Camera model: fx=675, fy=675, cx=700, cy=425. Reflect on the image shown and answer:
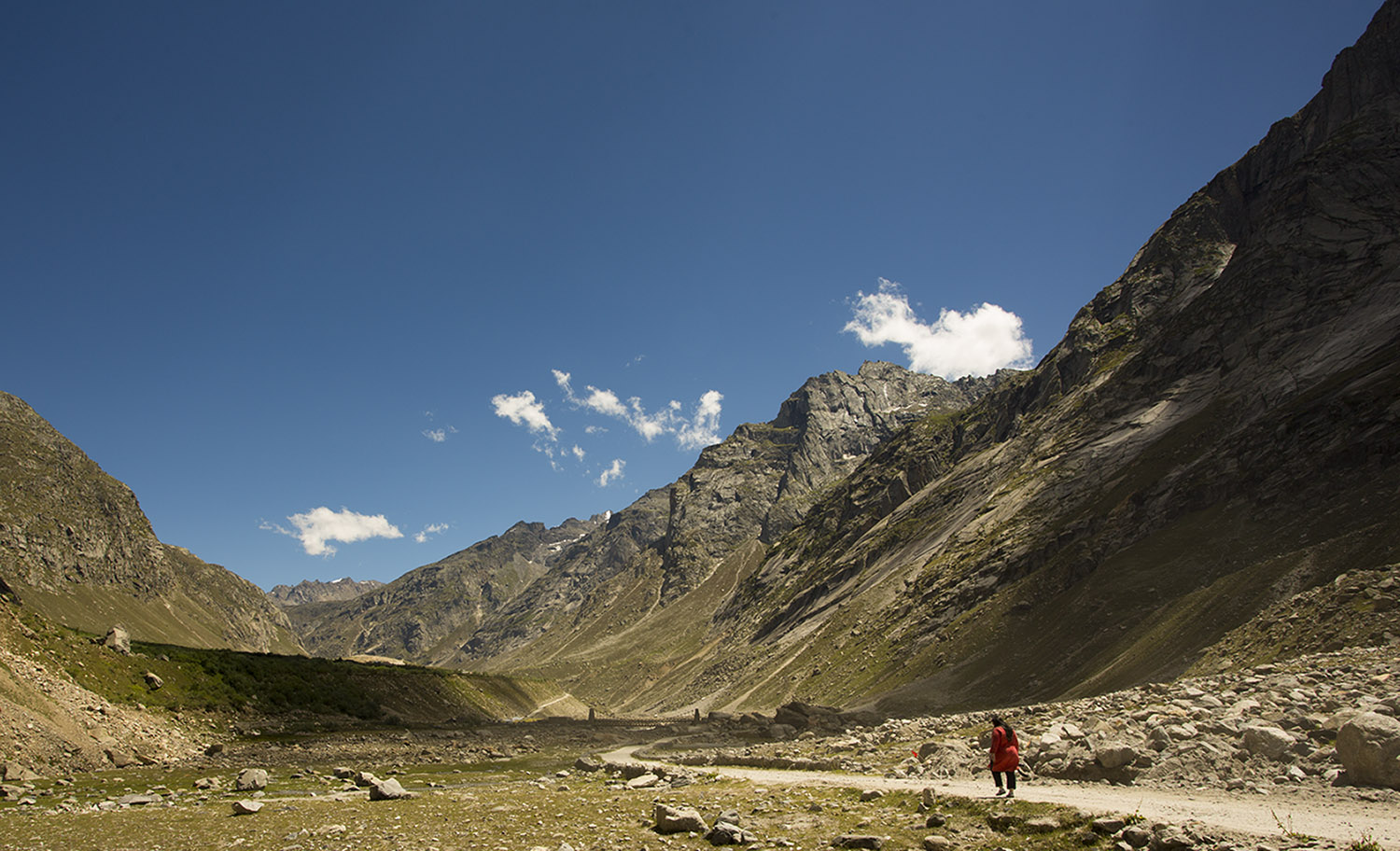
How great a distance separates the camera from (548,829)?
17.0m

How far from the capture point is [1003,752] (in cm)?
2034

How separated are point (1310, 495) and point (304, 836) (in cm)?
8142

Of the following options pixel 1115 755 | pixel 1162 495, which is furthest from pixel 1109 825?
pixel 1162 495

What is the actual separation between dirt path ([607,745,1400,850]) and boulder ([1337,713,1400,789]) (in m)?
1.15

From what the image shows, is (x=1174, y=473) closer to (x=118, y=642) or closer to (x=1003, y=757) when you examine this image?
(x=1003, y=757)

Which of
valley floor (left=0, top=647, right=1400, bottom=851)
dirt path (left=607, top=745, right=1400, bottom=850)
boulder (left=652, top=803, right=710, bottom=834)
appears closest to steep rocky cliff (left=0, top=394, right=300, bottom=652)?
valley floor (left=0, top=647, right=1400, bottom=851)

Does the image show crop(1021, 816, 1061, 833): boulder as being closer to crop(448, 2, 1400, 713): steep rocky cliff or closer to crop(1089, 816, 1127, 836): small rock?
crop(1089, 816, 1127, 836): small rock

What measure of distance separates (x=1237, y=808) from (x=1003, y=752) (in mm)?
5827

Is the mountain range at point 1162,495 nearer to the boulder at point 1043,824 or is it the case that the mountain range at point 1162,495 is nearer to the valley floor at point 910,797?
the valley floor at point 910,797

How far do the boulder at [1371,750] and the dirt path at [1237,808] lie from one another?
115 cm

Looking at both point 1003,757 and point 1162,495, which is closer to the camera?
point 1003,757

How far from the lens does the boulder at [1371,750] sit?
1567 centimetres

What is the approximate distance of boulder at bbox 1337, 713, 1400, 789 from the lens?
15.7m

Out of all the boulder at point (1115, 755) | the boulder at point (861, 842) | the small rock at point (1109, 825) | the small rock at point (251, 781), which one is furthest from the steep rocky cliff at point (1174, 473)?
the small rock at point (251, 781)
